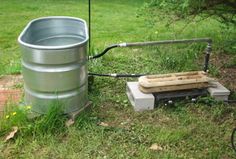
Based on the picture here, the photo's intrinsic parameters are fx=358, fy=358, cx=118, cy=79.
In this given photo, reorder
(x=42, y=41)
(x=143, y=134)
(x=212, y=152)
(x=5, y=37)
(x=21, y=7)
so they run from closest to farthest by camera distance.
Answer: (x=212, y=152), (x=143, y=134), (x=42, y=41), (x=5, y=37), (x=21, y=7)

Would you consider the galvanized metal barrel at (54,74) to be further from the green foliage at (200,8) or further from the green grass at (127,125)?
the green foliage at (200,8)

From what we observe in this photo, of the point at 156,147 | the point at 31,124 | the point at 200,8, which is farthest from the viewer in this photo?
the point at 200,8

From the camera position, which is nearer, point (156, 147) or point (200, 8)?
point (156, 147)

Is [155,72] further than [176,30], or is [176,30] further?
[176,30]

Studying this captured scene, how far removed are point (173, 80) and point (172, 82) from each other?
0.07 metres

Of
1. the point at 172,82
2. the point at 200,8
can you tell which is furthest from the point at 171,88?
the point at 200,8

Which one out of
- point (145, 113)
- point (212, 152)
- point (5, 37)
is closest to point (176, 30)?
point (5, 37)

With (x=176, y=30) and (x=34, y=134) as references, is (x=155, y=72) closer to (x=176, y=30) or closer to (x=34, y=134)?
(x=34, y=134)

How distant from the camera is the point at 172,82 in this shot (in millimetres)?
3762

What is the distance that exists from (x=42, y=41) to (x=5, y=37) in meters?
3.03

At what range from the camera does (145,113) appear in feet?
12.0

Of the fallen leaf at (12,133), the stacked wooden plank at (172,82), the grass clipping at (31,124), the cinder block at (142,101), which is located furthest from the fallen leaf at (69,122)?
the stacked wooden plank at (172,82)

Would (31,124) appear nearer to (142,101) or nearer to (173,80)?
(142,101)

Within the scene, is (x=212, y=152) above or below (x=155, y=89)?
below
